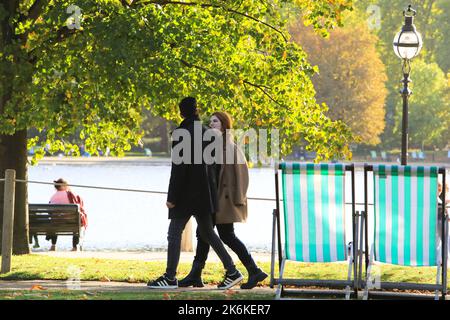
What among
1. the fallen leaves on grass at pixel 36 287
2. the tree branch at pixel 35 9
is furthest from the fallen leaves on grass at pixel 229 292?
the tree branch at pixel 35 9

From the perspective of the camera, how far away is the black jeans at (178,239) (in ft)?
38.0

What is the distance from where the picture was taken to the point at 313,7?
680 inches

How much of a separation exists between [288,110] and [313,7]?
1.64 meters

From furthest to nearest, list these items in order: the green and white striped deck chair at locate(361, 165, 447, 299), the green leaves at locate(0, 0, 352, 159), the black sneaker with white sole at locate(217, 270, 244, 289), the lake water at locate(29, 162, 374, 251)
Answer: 1. the lake water at locate(29, 162, 374, 251)
2. the green leaves at locate(0, 0, 352, 159)
3. the black sneaker with white sole at locate(217, 270, 244, 289)
4. the green and white striped deck chair at locate(361, 165, 447, 299)

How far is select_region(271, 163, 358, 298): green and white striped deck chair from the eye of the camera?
1062 cm

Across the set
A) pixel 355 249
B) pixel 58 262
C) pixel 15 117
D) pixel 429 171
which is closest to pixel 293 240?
pixel 355 249

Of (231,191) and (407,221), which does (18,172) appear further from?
(407,221)

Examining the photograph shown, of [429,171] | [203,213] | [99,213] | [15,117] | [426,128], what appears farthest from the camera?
[426,128]

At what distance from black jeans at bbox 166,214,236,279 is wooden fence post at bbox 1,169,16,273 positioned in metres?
2.67

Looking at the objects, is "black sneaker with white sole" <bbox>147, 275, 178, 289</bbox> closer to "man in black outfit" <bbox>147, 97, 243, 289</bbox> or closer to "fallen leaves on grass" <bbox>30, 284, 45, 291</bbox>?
"man in black outfit" <bbox>147, 97, 243, 289</bbox>

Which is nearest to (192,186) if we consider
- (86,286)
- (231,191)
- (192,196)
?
(192,196)

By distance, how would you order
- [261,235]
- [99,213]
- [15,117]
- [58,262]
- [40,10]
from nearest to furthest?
[58,262] < [15,117] < [40,10] < [261,235] < [99,213]

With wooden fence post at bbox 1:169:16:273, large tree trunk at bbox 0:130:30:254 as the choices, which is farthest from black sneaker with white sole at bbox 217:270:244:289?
large tree trunk at bbox 0:130:30:254

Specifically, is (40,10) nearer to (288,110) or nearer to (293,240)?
(288,110)
